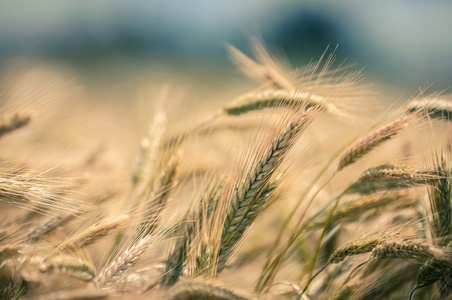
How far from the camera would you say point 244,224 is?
67 cm

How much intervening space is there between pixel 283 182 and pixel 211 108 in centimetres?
46

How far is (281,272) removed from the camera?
0.89m

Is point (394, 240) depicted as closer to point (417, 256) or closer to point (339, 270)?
point (417, 256)

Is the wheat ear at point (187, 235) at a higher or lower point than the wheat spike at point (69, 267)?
higher

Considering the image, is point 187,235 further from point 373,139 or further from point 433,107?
point 433,107

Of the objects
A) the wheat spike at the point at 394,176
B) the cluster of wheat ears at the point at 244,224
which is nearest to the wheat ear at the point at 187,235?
the cluster of wheat ears at the point at 244,224

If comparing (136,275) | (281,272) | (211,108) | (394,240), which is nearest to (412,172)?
(394,240)

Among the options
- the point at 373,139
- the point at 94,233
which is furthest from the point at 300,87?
the point at 94,233

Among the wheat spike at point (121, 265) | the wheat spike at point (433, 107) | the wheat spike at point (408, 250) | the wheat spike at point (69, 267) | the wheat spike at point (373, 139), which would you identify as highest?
the wheat spike at point (433, 107)

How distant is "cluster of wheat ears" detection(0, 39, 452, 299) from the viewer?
0.65 metres

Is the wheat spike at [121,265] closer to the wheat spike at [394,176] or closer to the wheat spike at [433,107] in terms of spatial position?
the wheat spike at [394,176]

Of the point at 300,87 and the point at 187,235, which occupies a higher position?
the point at 300,87

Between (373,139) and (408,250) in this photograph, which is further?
(373,139)

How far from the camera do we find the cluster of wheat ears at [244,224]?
25.5 inches
